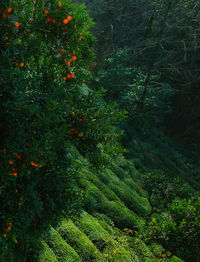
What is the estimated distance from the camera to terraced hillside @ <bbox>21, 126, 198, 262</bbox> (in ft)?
21.9

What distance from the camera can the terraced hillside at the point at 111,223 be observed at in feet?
21.9

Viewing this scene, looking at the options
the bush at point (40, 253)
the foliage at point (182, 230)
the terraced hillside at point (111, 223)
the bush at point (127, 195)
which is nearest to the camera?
the bush at point (40, 253)

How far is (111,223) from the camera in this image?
9.31m

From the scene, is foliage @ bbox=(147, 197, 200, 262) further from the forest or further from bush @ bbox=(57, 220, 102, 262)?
bush @ bbox=(57, 220, 102, 262)

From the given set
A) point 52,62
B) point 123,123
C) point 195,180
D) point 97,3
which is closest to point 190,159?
point 195,180

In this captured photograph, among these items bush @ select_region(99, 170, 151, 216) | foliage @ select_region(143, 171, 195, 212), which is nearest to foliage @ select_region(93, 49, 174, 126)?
foliage @ select_region(143, 171, 195, 212)

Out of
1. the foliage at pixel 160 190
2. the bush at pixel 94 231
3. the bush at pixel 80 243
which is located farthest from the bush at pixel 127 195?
the bush at pixel 80 243

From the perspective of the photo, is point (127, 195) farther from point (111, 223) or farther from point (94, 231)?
point (94, 231)

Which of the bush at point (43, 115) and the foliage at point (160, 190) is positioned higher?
the bush at point (43, 115)

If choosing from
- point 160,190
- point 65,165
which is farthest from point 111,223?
point 65,165

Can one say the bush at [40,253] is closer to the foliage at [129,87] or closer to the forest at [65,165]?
the forest at [65,165]

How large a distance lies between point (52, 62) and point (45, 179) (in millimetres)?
1955

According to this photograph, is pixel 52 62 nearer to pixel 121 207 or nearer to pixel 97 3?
pixel 121 207

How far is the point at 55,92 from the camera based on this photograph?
13.2 feet
